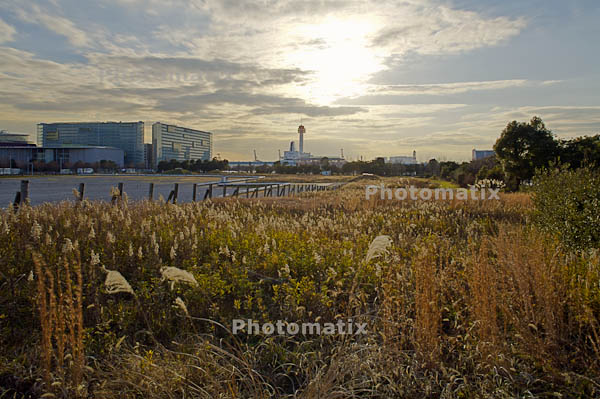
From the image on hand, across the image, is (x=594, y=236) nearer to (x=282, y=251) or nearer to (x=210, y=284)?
(x=282, y=251)

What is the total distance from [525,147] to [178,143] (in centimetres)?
12840

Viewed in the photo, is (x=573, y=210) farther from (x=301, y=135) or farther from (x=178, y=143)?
(x=301, y=135)

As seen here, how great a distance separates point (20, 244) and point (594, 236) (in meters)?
8.03

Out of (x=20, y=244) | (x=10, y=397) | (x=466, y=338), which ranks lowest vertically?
(x=10, y=397)

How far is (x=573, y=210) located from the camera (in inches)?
263

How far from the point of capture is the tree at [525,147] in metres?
28.6

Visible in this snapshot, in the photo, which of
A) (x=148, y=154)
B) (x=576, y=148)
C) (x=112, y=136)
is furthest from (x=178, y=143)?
(x=576, y=148)

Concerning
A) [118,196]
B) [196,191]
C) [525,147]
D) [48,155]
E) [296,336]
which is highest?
[48,155]

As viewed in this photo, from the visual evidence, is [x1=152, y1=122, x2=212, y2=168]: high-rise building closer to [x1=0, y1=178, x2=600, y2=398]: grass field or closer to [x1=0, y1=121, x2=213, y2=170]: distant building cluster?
[x1=0, y1=121, x2=213, y2=170]: distant building cluster

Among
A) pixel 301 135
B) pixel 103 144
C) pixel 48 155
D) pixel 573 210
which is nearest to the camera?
pixel 573 210

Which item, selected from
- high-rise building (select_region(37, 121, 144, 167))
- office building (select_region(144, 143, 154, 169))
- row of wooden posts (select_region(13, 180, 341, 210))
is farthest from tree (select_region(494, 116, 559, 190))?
office building (select_region(144, 143, 154, 169))

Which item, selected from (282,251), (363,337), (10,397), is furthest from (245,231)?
(10,397)

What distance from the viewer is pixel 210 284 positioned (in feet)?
15.6

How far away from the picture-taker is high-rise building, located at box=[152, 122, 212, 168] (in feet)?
429
